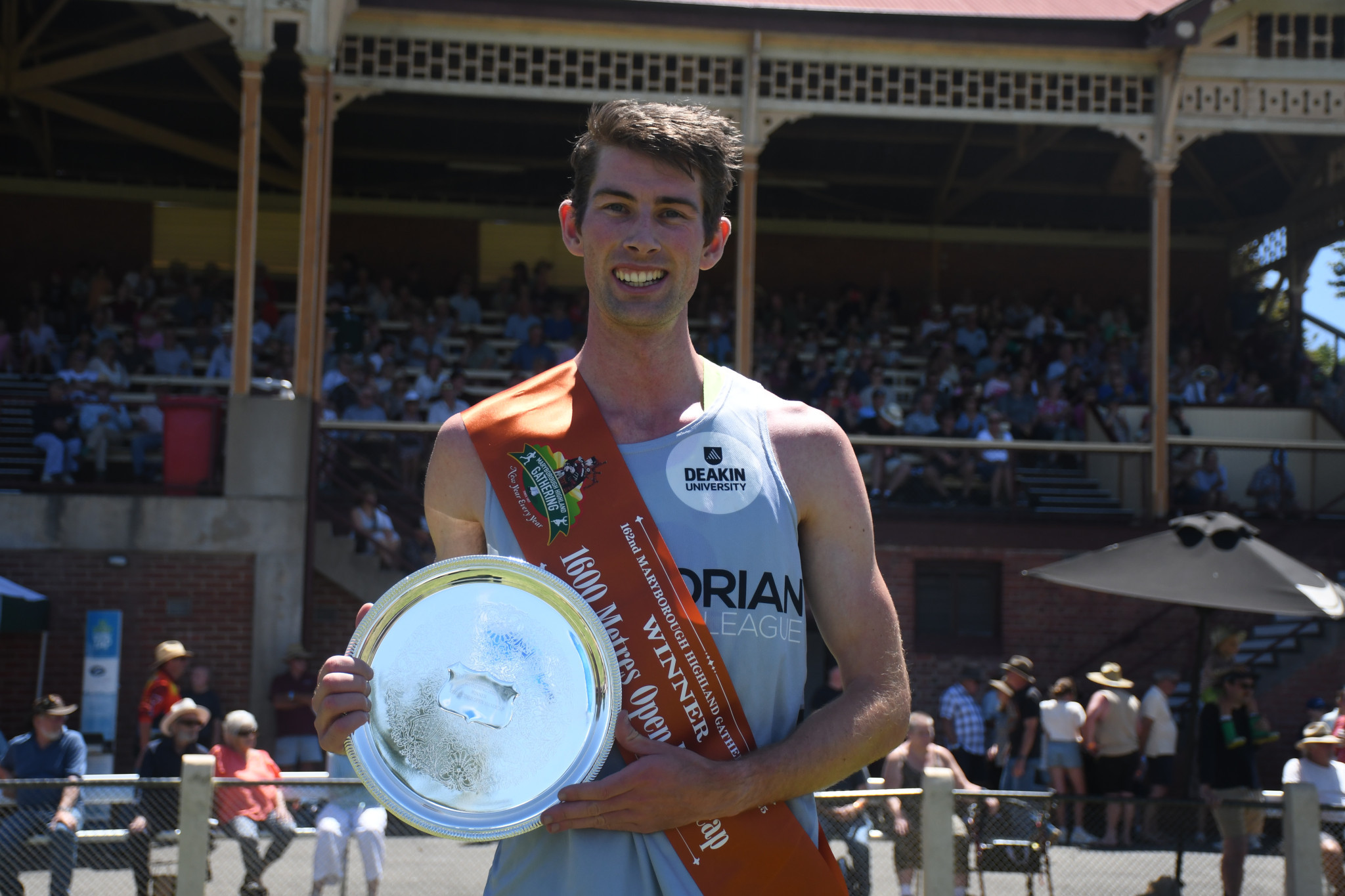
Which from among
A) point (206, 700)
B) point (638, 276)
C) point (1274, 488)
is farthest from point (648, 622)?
point (1274, 488)

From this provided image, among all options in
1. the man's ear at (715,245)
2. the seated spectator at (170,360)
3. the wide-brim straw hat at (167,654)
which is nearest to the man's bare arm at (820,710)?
the man's ear at (715,245)

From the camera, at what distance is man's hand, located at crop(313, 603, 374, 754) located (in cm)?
192

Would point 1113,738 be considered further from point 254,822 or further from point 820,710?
point 820,710

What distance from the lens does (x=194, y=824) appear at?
21.7ft

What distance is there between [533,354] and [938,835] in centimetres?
1136

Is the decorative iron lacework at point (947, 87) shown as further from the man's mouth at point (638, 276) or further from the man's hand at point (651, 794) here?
the man's hand at point (651, 794)

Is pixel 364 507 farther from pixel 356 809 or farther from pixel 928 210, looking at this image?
pixel 928 210

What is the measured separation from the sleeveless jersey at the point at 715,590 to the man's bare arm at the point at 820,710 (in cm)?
6

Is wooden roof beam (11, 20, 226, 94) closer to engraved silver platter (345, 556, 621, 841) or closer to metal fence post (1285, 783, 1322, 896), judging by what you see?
metal fence post (1285, 783, 1322, 896)

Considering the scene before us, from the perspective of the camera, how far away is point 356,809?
6551mm

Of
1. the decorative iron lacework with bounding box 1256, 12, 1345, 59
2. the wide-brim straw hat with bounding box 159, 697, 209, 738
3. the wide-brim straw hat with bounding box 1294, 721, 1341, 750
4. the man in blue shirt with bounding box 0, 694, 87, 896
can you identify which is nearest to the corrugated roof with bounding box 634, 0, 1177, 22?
the decorative iron lacework with bounding box 1256, 12, 1345, 59

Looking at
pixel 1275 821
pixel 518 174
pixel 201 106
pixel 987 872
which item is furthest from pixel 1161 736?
pixel 201 106

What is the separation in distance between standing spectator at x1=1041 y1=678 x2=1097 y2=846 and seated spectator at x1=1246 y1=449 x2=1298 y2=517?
208 inches

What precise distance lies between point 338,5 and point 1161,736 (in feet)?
34.5
